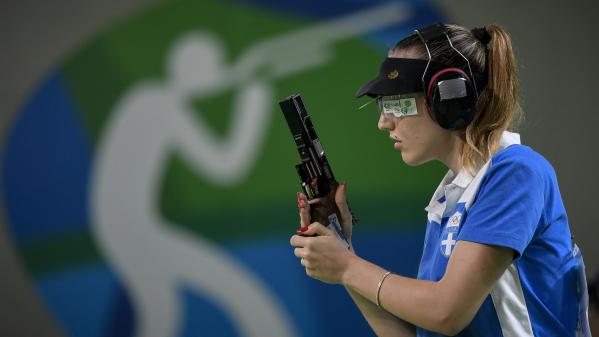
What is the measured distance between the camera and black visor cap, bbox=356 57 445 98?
1.32 meters

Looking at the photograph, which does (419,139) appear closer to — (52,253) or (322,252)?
(322,252)

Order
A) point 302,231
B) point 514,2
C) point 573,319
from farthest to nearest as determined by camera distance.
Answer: point 514,2, point 302,231, point 573,319

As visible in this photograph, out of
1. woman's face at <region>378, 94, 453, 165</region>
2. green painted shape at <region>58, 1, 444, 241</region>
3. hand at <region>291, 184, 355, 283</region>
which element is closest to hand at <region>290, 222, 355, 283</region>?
hand at <region>291, 184, 355, 283</region>

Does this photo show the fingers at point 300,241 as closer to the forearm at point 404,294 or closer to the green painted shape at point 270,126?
the forearm at point 404,294

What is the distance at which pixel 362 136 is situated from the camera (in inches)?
118

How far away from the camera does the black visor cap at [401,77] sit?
132 centimetres

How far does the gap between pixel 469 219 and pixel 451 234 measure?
3.5 inches

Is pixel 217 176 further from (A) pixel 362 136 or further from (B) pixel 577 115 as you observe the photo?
(B) pixel 577 115

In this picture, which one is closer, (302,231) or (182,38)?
(302,231)

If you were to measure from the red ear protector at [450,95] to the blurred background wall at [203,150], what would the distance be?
5.56 feet

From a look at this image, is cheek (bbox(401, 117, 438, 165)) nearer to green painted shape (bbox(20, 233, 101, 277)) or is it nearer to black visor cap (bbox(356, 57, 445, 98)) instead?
black visor cap (bbox(356, 57, 445, 98))

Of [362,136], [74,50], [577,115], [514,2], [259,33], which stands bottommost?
[577,115]

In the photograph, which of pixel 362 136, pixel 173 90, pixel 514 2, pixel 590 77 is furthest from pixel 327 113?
pixel 590 77

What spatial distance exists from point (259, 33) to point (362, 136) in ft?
2.07
